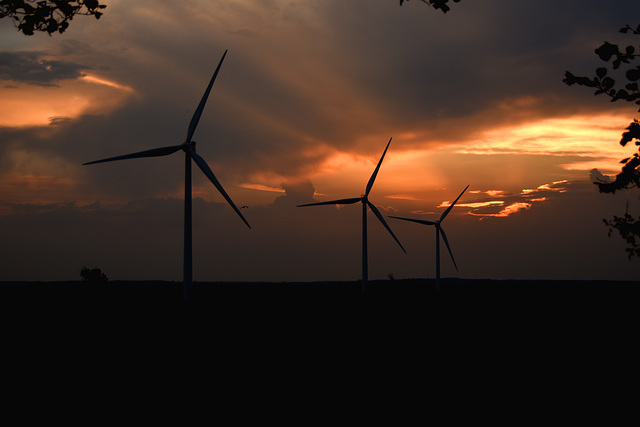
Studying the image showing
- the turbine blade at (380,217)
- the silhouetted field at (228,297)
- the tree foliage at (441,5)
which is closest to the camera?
the tree foliage at (441,5)

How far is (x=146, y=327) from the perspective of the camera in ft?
143

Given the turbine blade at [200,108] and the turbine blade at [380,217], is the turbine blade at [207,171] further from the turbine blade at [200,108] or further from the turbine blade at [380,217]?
the turbine blade at [380,217]

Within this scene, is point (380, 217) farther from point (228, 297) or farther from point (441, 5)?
point (441, 5)

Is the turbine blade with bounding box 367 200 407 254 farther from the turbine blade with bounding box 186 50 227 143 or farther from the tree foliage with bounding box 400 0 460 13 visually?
the tree foliage with bounding box 400 0 460 13

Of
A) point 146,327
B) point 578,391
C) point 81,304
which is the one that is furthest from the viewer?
point 81,304

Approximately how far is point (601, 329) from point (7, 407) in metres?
45.5

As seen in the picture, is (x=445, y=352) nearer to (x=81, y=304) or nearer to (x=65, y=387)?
(x=65, y=387)

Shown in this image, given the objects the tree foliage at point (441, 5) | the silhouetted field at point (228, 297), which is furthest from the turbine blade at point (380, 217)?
the tree foliage at point (441, 5)

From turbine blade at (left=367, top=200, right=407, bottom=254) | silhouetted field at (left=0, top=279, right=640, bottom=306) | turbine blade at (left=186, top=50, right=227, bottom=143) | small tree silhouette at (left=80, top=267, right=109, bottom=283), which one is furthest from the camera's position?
small tree silhouette at (left=80, top=267, right=109, bottom=283)

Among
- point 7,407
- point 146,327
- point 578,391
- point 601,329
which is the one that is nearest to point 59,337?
point 146,327

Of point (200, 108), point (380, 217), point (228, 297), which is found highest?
point (200, 108)

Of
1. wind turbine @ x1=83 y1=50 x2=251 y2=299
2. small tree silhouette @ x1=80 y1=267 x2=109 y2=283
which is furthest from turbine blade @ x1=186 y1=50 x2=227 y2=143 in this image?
small tree silhouette @ x1=80 y1=267 x2=109 y2=283

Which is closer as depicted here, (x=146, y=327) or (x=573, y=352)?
(x=573, y=352)

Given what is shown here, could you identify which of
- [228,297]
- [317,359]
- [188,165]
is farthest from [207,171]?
[228,297]
